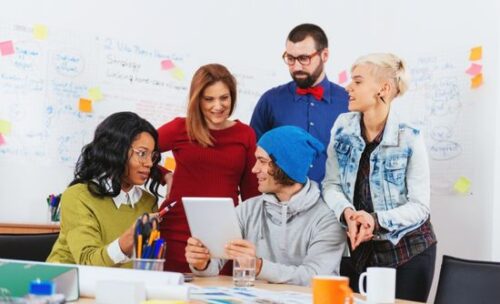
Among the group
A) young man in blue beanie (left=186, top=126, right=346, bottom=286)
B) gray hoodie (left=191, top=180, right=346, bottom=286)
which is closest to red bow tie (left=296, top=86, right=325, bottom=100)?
young man in blue beanie (left=186, top=126, right=346, bottom=286)

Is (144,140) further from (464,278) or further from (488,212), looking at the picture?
(488,212)

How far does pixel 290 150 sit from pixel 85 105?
1.49 metres

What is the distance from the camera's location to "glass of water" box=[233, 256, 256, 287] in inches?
83.5

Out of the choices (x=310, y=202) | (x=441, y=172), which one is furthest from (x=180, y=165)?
(x=441, y=172)

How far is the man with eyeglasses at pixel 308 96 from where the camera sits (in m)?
3.17

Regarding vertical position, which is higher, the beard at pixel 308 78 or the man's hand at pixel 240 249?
the beard at pixel 308 78

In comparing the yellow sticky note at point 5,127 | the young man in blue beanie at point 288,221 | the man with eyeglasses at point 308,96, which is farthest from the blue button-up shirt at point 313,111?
the yellow sticky note at point 5,127

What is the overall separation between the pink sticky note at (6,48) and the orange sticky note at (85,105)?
395 mm

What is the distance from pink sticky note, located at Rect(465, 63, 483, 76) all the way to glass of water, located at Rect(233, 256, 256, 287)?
6.11ft

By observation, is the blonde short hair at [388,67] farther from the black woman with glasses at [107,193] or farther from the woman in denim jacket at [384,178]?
the black woman with glasses at [107,193]

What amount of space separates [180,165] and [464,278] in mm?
1177

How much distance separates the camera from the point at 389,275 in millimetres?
1777

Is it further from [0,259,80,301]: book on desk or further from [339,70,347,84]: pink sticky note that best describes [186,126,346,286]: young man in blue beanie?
[339,70,347,84]: pink sticky note

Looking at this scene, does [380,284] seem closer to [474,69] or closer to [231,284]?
[231,284]
